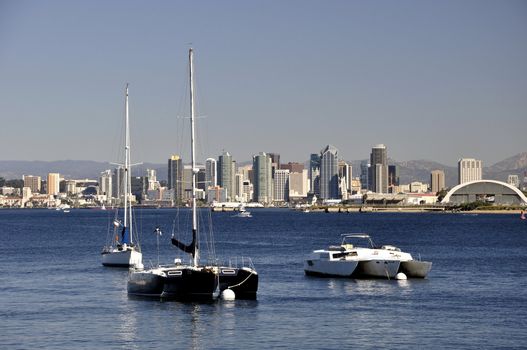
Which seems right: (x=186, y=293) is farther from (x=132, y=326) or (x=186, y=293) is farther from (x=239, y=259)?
(x=239, y=259)

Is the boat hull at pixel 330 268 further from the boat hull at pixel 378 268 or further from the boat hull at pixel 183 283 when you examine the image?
the boat hull at pixel 183 283

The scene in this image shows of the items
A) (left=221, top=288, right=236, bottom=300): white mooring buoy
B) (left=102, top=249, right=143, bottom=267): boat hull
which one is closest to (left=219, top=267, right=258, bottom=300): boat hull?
(left=221, top=288, right=236, bottom=300): white mooring buoy

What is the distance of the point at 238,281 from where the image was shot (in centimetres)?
4947

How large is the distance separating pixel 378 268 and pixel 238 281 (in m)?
14.7

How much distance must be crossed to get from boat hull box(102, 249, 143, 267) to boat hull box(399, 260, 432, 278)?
754 inches

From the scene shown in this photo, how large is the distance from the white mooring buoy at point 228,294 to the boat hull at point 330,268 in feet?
48.8

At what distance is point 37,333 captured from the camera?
39938 millimetres

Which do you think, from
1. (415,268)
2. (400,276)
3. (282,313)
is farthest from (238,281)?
(415,268)

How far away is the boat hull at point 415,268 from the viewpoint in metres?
61.3

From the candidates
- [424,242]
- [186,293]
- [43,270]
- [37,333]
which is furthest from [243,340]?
[424,242]

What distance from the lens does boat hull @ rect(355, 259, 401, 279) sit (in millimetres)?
61438

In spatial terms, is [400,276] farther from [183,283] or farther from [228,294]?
[183,283]

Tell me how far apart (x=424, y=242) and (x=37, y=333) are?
247 feet

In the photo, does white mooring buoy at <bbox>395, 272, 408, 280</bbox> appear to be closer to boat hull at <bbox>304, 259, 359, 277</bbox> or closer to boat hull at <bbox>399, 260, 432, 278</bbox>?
boat hull at <bbox>399, 260, 432, 278</bbox>
